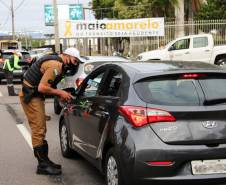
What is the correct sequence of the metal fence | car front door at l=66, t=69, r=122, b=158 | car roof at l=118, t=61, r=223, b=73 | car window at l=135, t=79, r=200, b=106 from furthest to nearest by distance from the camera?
the metal fence
car front door at l=66, t=69, r=122, b=158
car roof at l=118, t=61, r=223, b=73
car window at l=135, t=79, r=200, b=106

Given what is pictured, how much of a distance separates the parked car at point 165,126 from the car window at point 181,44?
19029 millimetres

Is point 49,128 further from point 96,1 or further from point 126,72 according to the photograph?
point 96,1

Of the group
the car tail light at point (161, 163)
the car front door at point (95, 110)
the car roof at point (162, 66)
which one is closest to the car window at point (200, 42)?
the car front door at point (95, 110)

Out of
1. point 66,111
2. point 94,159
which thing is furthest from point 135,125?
point 66,111

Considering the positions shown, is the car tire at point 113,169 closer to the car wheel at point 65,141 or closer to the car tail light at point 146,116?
the car tail light at point 146,116

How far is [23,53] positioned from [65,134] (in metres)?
23.1

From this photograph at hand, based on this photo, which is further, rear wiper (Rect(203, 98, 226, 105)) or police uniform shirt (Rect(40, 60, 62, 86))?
police uniform shirt (Rect(40, 60, 62, 86))

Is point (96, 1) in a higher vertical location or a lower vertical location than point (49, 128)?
higher

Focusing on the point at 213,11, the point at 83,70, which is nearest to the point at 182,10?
the point at 213,11

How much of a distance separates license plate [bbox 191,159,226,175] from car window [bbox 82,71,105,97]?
183 cm

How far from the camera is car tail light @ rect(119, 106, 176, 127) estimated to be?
16.6ft

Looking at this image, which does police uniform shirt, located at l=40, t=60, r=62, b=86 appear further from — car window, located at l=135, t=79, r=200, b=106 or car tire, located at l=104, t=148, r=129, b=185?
car window, located at l=135, t=79, r=200, b=106

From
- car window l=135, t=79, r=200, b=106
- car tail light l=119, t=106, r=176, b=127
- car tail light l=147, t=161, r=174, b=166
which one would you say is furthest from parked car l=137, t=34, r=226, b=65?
car tail light l=147, t=161, r=174, b=166

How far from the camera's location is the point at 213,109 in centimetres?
516
